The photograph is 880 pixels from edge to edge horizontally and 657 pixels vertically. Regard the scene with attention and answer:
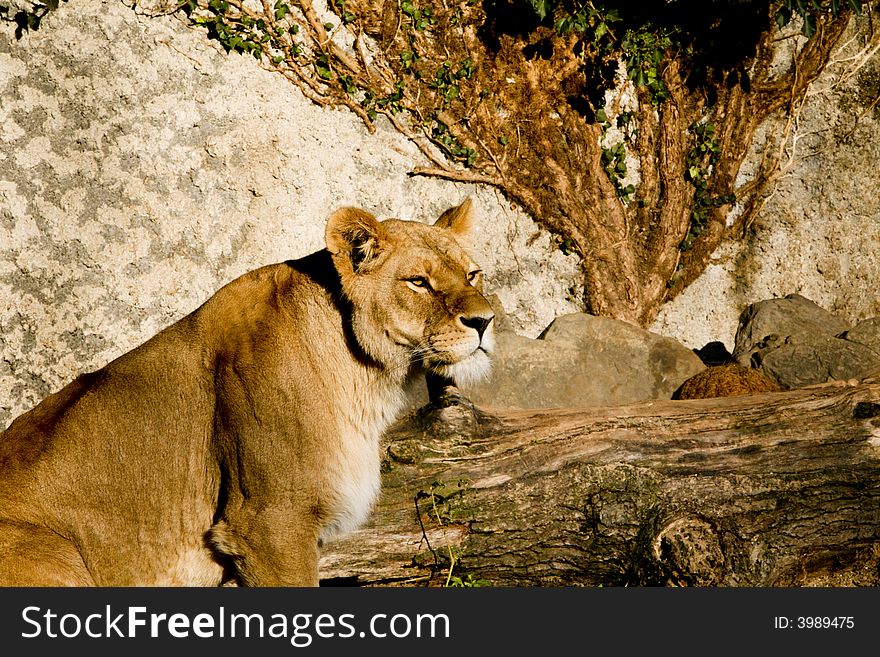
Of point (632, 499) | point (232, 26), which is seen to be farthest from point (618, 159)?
point (632, 499)

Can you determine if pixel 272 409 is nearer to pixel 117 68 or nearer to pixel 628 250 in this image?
pixel 117 68

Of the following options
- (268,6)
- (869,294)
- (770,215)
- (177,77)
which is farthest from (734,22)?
(177,77)

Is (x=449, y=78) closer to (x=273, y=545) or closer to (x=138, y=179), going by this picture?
(x=138, y=179)

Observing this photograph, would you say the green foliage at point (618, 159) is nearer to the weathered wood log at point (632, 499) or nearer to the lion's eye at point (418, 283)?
the weathered wood log at point (632, 499)

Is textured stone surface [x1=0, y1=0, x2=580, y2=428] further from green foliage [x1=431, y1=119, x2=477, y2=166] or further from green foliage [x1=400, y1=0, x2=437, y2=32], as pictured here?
green foliage [x1=400, y1=0, x2=437, y2=32]

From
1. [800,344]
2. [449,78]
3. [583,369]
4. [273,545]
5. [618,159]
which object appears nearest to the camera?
[273,545]

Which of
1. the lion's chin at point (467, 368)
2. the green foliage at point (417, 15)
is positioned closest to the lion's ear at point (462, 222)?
the lion's chin at point (467, 368)

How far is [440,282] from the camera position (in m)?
4.15

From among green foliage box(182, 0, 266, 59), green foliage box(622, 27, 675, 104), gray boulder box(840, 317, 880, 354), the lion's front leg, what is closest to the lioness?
the lion's front leg

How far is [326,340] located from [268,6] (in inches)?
146

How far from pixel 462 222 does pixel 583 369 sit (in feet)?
9.26

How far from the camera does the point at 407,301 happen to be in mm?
4121

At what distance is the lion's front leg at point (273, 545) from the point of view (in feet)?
12.7

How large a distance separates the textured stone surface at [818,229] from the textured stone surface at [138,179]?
111 inches
